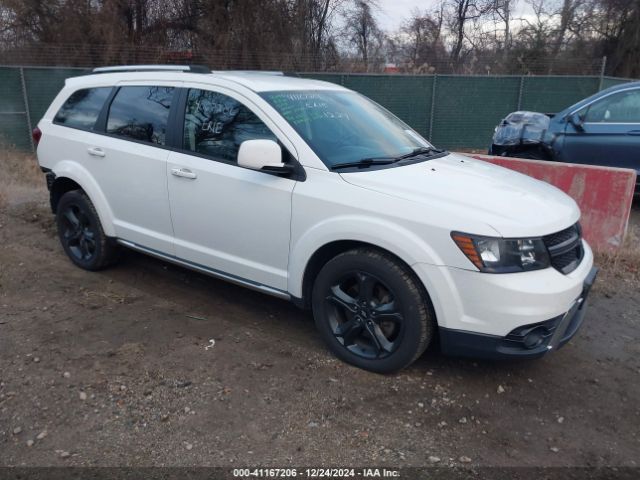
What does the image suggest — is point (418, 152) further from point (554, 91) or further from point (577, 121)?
point (554, 91)

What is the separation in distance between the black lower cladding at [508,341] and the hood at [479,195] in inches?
20.4

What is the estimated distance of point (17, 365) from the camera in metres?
3.53

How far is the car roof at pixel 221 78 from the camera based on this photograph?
13.1 ft

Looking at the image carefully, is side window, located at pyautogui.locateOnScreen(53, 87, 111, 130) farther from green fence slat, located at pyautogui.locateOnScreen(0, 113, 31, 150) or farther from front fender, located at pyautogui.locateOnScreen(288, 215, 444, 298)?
green fence slat, located at pyautogui.locateOnScreen(0, 113, 31, 150)

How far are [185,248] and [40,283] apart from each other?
160 centimetres

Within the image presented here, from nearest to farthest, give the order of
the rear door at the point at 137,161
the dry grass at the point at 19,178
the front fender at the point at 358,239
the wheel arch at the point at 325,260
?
the front fender at the point at 358,239
the wheel arch at the point at 325,260
the rear door at the point at 137,161
the dry grass at the point at 19,178

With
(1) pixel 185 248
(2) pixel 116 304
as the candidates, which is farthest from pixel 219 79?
(2) pixel 116 304

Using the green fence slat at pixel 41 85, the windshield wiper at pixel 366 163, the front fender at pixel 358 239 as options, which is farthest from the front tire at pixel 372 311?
the green fence slat at pixel 41 85

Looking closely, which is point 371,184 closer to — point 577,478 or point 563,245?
point 563,245

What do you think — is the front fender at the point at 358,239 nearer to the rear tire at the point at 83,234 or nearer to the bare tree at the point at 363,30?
the rear tire at the point at 83,234

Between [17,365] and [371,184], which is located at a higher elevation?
[371,184]

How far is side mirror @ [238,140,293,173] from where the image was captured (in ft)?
11.1

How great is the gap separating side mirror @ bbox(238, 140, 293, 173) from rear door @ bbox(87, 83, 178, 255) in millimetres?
1039

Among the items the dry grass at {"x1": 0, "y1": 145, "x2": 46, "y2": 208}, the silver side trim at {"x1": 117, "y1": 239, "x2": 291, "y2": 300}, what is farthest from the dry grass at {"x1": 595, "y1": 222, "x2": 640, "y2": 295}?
the dry grass at {"x1": 0, "y1": 145, "x2": 46, "y2": 208}
